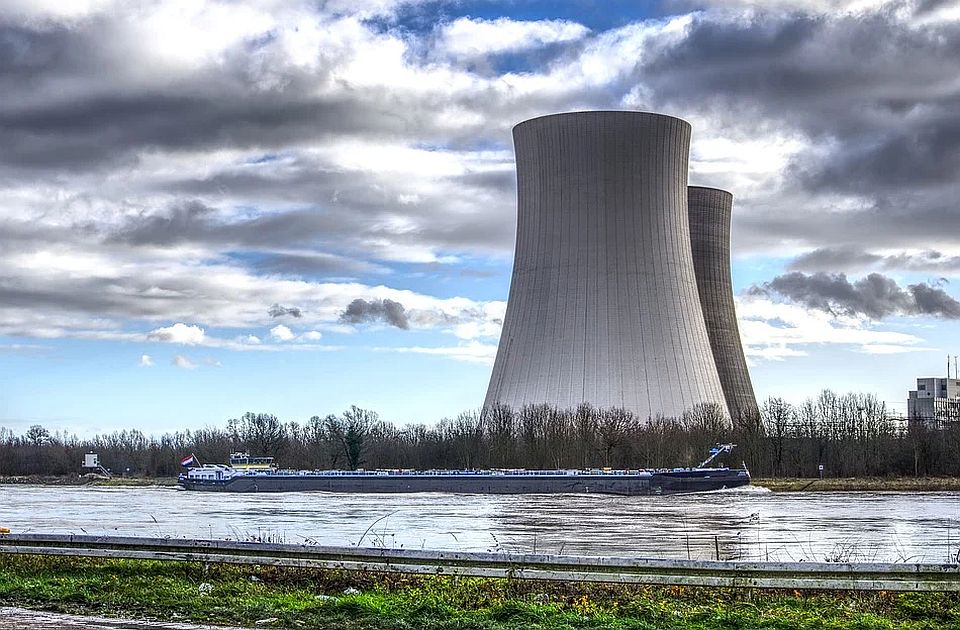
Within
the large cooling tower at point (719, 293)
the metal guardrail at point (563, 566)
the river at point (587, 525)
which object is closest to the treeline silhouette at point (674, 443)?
the large cooling tower at point (719, 293)

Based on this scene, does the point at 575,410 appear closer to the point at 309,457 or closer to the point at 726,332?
the point at 726,332

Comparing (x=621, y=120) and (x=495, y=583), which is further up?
(x=621, y=120)

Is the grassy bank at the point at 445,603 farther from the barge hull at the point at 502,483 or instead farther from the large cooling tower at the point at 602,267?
the barge hull at the point at 502,483

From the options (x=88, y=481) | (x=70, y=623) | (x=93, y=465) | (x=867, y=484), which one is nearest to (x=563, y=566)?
(x=70, y=623)

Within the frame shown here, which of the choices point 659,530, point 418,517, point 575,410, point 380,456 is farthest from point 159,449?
point 659,530

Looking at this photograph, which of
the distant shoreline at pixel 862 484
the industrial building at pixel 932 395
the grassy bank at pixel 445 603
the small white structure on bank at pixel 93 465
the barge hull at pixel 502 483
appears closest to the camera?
the grassy bank at pixel 445 603
